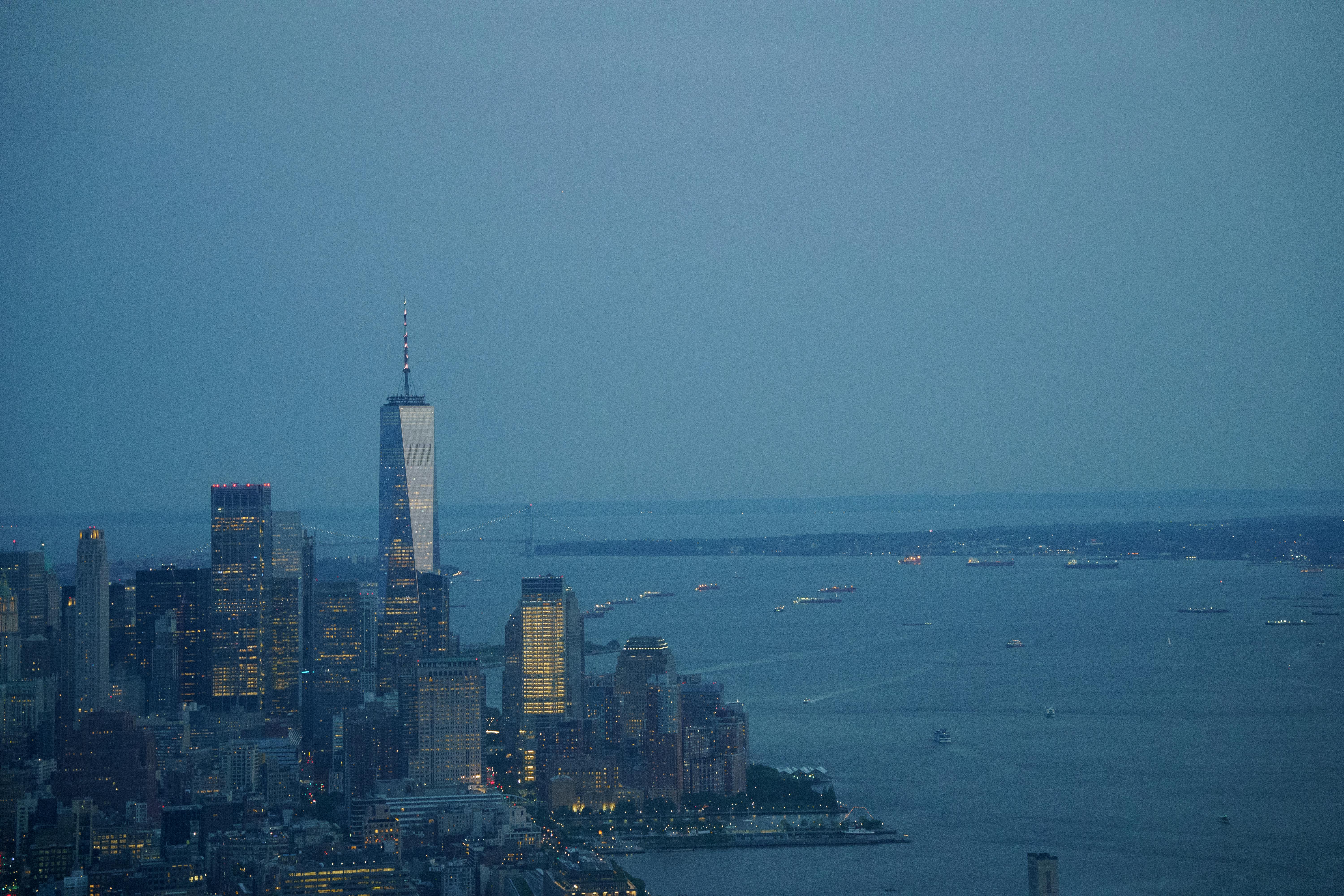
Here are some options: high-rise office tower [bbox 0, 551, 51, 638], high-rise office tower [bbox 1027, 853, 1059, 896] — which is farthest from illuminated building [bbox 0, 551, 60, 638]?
high-rise office tower [bbox 1027, 853, 1059, 896]

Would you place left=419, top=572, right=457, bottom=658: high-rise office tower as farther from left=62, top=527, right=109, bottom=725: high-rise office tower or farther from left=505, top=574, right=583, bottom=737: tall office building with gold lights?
left=62, top=527, right=109, bottom=725: high-rise office tower

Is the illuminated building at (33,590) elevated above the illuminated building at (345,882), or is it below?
above

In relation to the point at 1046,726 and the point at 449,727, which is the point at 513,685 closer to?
the point at 449,727

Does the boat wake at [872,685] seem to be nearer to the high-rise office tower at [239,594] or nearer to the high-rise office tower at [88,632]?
the high-rise office tower at [239,594]

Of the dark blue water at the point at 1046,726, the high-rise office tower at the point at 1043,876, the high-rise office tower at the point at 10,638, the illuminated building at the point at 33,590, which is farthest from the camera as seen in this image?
the high-rise office tower at the point at 10,638

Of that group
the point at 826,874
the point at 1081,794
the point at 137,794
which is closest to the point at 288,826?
the point at 137,794

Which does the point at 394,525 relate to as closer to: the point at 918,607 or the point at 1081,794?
the point at 918,607

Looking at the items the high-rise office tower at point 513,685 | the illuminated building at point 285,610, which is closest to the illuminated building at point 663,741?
the high-rise office tower at point 513,685
